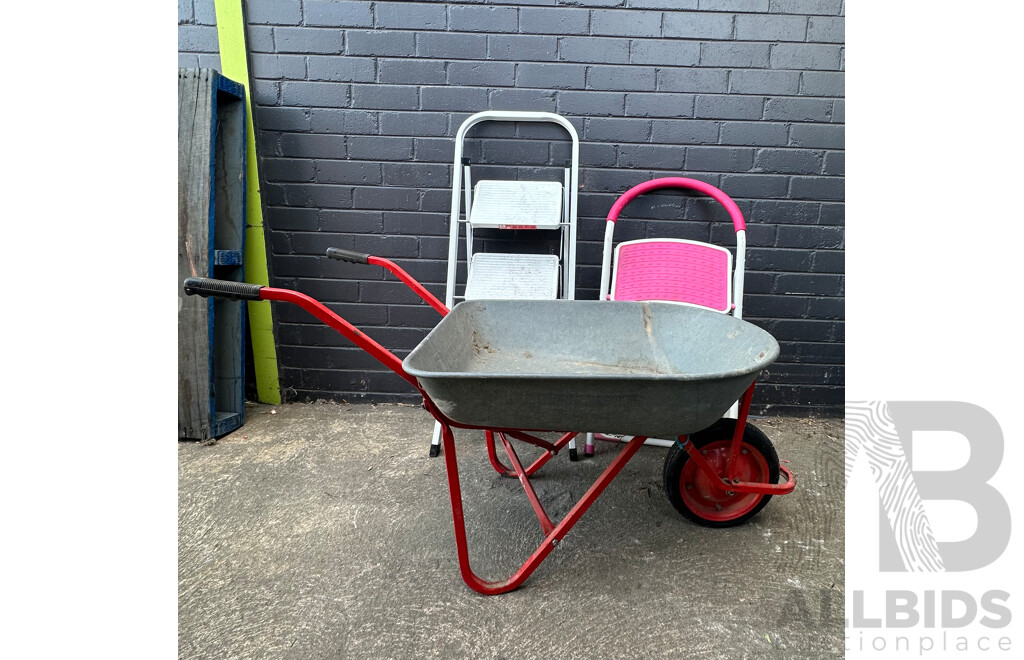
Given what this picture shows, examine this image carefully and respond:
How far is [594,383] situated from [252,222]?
6.81ft

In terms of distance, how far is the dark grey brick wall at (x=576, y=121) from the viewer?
8.21 feet

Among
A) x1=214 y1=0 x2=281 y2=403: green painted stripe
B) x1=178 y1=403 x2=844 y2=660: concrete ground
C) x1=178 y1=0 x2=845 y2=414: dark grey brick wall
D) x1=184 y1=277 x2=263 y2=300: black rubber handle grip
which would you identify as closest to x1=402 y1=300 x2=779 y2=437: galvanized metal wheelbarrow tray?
x1=184 y1=277 x2=263 y2=300: black rubber handle grip

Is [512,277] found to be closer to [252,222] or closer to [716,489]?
[716,489]

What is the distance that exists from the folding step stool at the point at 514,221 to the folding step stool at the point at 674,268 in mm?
191

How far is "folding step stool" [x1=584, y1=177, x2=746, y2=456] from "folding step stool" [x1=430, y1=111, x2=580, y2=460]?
0.19 metres

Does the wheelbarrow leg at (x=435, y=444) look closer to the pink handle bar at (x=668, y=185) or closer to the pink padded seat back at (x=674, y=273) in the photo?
the pink padded seat back at (x=674, y=273)

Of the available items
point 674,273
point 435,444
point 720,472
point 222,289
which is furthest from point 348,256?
point 720,472

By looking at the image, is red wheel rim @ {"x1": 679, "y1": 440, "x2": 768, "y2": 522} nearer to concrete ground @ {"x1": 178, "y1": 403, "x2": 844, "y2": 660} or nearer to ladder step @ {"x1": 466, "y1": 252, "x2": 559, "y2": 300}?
concrete ground @ {"x1": 178, "y1": 403, "x2": 844, "y2": 660}

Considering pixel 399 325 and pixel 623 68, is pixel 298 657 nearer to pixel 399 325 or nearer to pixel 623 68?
pixel 399 325

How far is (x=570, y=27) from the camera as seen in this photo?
250 cm

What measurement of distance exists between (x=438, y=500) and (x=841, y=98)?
2.43 m

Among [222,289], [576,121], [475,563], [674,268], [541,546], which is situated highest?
[576,121]

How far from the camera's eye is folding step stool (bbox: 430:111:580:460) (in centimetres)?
239

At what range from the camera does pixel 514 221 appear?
238 cm
